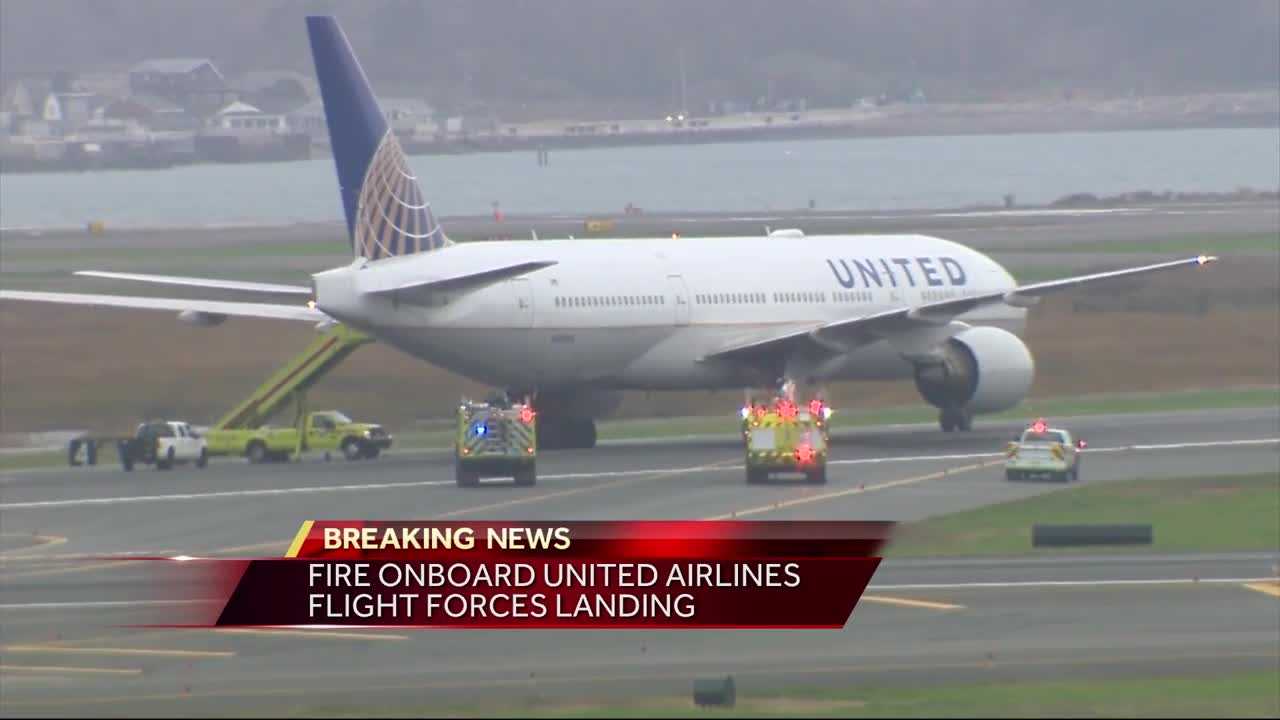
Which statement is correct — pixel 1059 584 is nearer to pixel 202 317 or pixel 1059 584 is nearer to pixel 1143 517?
pixel 1143 517

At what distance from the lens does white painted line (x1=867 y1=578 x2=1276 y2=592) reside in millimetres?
39250

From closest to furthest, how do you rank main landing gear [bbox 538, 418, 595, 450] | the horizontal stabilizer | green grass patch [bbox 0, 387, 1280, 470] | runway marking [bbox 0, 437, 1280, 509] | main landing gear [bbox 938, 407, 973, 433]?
runway marking [bbox 0, 437, 1280, 509] → the horizontal stabilizer → main landing gear [bbox 538, 418, 595, 450] → main landing gear [bbox 938, 407, 973, 433] → green grass patch [bbox 0, 387, 1280, 470]

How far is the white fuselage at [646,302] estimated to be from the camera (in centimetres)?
6097

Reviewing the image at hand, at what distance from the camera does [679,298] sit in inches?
2552

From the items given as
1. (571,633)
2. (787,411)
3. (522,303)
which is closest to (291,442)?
(522,303)

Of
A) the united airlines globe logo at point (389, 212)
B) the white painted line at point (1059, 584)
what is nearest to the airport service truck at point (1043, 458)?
the white painted line at point (1059, 584)

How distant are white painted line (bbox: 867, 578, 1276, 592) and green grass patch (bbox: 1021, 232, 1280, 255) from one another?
85778 millimetres

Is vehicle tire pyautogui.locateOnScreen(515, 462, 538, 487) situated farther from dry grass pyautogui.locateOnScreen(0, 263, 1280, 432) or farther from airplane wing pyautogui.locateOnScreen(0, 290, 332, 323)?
dry grass pyautogui.locateOnScreen(0, 263, 1280, 432)

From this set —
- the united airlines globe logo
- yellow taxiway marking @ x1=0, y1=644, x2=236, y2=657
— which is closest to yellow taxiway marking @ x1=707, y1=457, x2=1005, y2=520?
the united airlines globe logo

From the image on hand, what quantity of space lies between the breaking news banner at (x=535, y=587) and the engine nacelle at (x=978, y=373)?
A: 28.3m

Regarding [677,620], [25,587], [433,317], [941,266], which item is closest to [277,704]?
[677,620]

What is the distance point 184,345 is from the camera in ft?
295

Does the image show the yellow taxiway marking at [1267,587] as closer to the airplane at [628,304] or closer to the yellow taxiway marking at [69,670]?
the yellow taxiway marking at [69,670]

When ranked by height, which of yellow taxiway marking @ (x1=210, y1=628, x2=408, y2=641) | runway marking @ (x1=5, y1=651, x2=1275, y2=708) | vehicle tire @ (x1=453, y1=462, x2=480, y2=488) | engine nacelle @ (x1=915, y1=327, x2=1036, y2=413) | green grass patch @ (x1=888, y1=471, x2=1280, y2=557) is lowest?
runway marking @ (x1=5, y1=651, x2=1275, y2=708)
